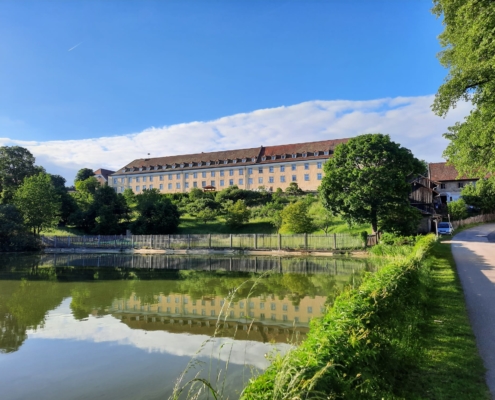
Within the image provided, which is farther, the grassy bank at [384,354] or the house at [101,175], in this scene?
the house at [101,175]

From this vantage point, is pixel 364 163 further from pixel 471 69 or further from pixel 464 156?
pixel 471 69

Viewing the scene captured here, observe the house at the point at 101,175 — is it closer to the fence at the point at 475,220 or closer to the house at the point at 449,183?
the house at the point at 449,183

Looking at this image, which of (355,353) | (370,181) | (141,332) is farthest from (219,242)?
(355,353)

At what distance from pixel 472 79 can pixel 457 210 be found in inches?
1513

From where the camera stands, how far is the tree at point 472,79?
38.7ft

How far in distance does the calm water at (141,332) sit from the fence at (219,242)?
48.5 feet

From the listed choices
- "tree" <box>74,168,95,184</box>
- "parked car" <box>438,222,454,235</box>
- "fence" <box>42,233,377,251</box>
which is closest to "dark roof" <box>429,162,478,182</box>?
"parked car" <box>438,222,454,235</box>

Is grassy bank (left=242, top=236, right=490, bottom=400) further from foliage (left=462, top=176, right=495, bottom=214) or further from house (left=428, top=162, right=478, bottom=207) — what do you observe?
house (left=428, top=162, right=478, bottom=207)

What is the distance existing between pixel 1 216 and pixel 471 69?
1845 inches

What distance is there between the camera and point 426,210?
43.2 meters

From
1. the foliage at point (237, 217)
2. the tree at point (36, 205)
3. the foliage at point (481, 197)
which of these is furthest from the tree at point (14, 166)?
the foliage at point (481, 197)

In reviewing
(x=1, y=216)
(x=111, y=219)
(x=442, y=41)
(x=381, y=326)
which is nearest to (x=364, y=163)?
(x=442, y=41)

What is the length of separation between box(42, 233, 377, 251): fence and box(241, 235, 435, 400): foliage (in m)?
25.8

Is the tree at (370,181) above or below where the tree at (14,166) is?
below
